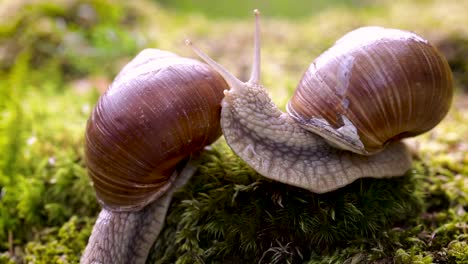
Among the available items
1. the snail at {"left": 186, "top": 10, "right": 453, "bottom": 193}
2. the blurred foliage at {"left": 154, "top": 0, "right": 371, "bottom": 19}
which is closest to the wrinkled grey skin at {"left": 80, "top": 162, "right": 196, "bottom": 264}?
the snail at {"left": 186, "top": 10, "right": 453, "bottom": 193}

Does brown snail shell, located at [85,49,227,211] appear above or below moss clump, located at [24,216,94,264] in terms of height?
above

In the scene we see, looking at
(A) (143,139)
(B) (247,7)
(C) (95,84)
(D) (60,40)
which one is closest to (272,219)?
(A) (143,139)

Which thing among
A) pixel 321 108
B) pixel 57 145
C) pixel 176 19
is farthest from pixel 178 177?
pixel 176 19

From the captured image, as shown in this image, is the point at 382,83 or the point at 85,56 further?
the point at 85,56

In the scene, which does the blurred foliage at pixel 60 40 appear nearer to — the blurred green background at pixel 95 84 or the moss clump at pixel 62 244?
the blurred green background at pixel 95 84

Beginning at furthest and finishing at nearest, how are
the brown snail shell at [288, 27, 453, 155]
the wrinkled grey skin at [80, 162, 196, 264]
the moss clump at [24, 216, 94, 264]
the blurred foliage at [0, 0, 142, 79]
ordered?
the blurred foliage at [0, 0, 142, 79] → the moss clump at [24, 216, 94, 264] → the wrinkled grey skin at [80, 162, 196, 264] → the brown snail shell at [288, 27, 453, 155]

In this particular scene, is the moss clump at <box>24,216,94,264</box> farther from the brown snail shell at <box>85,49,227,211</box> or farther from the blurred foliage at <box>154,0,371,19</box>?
the blurred foliage at <box>154,0,371,19</box>

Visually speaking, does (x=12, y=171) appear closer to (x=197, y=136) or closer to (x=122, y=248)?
(x=122, y=248)

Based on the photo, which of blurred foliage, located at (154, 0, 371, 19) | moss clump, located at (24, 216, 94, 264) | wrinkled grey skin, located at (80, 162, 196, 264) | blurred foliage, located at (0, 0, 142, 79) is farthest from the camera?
blurred foliage, located at (154, 0, 371, 19)
